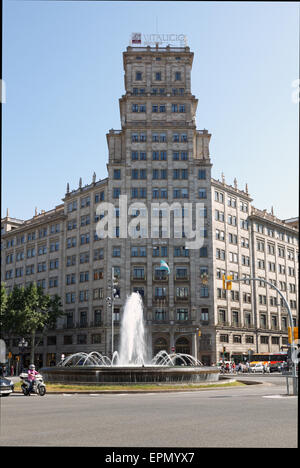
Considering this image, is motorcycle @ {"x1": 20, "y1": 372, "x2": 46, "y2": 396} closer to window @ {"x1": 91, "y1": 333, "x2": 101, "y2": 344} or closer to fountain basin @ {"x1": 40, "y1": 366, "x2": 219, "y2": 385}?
fountain basin @ {"x1": 40, "y1": 366, "x2": 219, "y2": 385}

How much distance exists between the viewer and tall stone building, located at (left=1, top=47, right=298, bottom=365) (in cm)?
6975

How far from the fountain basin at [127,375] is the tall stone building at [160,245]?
3646 cm

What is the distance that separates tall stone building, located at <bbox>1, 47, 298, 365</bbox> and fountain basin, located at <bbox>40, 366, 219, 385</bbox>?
36.5m

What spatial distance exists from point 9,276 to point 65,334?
2074 centimetres

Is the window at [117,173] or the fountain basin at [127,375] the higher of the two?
the window at [117,173]

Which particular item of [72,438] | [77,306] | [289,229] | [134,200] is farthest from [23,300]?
[72,438]

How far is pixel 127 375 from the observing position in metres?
28.3

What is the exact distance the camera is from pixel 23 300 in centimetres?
6662

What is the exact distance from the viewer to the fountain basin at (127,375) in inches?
1114

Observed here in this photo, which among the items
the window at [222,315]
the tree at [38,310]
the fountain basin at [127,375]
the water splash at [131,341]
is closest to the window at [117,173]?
the tree at [38,310]

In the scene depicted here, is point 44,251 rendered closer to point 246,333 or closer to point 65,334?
point 65,334


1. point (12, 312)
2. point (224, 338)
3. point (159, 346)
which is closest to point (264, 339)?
point (224, 338)

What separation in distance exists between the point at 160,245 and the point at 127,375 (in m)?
43.6

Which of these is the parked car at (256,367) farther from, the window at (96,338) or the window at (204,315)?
the window at (96,338)
